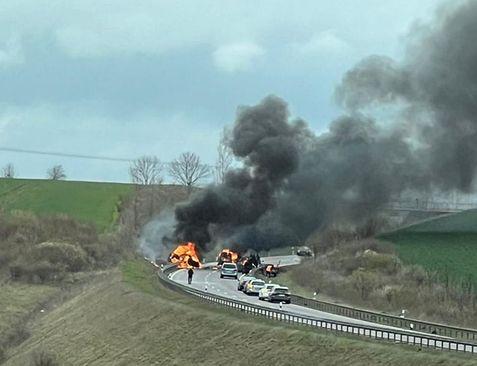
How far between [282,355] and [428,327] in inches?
336

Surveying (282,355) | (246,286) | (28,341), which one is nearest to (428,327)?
(282,355)

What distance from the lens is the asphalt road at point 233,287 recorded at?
51938 mm

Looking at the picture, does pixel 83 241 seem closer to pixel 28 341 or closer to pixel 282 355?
pixel 28 341

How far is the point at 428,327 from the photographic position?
147ft

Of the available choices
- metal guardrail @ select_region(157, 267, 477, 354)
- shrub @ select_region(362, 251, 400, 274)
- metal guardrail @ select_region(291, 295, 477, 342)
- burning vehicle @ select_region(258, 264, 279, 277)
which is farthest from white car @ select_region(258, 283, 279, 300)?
burning vehicle @ select_region(258, 264, 279, 277)

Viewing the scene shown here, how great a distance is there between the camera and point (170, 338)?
50.2 meters

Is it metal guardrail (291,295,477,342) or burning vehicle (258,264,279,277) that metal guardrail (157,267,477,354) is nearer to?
metal guardrail (291,295,477,342)

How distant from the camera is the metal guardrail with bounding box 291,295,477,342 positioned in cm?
4169

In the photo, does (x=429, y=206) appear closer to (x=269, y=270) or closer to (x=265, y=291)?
(x=269, y=270)

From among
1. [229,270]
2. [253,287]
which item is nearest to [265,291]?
[253,287]

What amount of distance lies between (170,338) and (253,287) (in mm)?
19018

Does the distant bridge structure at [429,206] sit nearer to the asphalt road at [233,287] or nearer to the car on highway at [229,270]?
the asphalt road at [233,287]

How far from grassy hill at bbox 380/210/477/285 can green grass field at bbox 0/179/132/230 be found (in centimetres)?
4809

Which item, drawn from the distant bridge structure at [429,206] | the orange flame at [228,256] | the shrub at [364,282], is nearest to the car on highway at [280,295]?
the shrub at [364,282]
